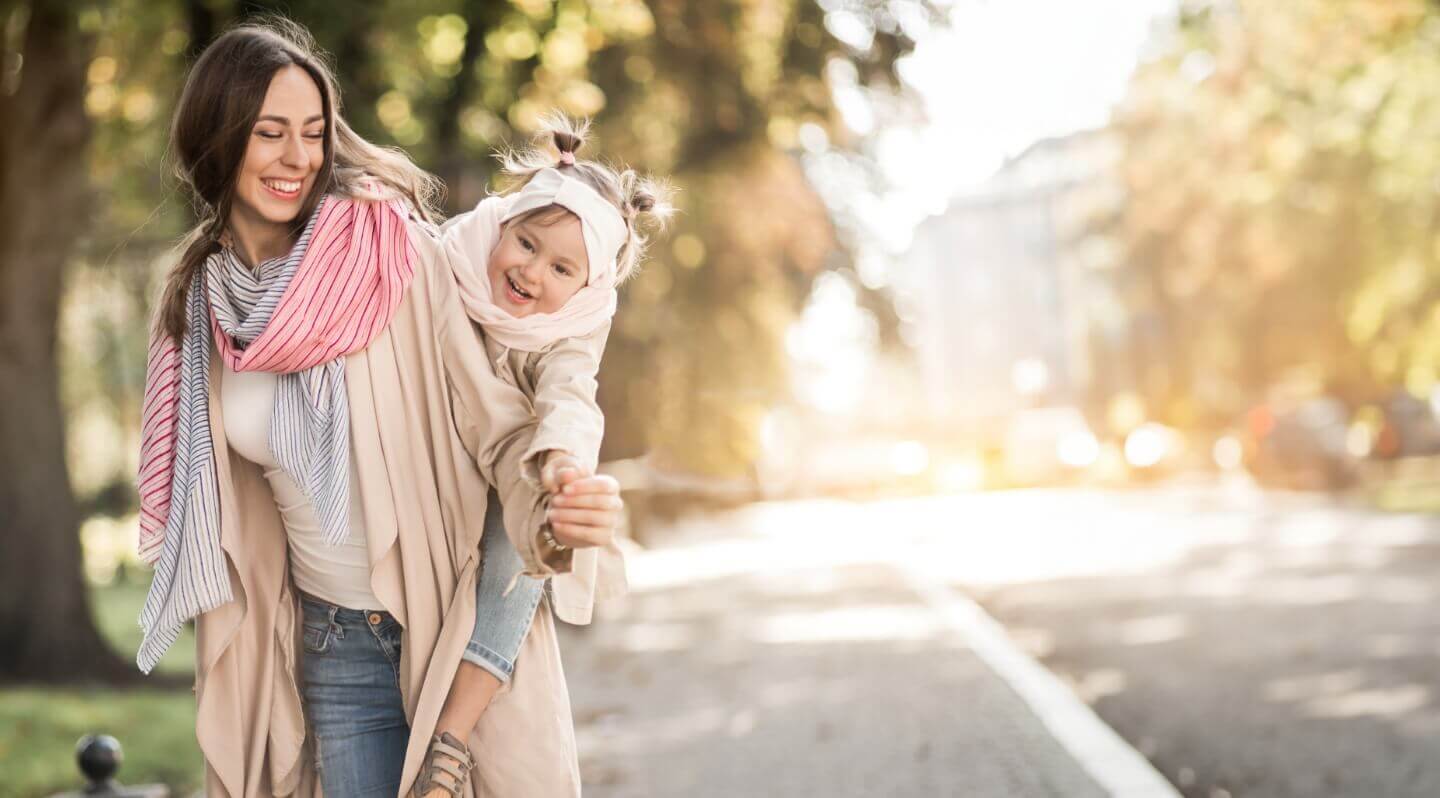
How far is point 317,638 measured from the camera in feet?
10.00

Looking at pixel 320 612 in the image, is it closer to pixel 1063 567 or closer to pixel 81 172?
pixel 81 172

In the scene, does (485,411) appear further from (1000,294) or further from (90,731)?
(1000,294)

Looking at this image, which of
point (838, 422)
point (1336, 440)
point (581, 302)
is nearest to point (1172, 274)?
point (1336, 440)

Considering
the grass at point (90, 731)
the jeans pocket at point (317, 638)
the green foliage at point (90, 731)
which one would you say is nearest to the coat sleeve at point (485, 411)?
the jeans pocket at point (317, 638)

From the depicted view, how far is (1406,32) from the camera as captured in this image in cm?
1731

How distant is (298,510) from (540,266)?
2.02 ft

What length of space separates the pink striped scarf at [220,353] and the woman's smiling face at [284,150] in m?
0.07

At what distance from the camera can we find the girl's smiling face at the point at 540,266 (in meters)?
3.04

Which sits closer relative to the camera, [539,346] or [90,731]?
[539,346]

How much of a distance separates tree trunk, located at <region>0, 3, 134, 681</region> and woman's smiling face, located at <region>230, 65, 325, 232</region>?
34.3 feet

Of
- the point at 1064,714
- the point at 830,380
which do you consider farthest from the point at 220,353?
the point at 830,380

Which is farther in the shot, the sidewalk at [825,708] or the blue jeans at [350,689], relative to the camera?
the sidewalk at [825,708]

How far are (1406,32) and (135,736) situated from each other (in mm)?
14132

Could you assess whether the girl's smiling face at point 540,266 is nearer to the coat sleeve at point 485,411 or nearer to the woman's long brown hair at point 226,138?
the coat sleeve at point 485,411
